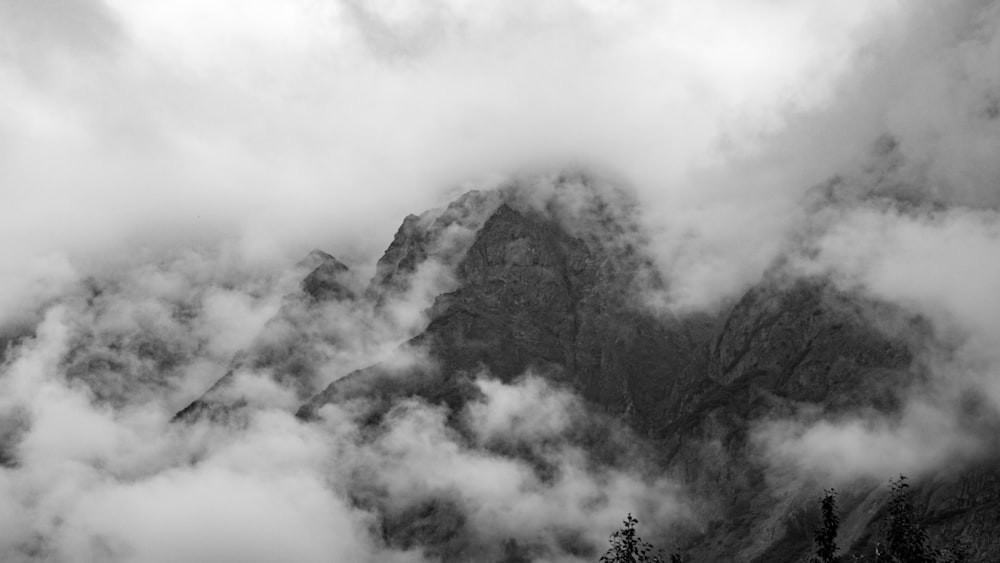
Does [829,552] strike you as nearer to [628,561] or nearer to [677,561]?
[677,561]

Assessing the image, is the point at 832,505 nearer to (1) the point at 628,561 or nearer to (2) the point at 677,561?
(2) the point at 677,561

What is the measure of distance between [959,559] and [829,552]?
21907 mm

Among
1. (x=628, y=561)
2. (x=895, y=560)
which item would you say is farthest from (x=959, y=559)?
(x=628, y=561)

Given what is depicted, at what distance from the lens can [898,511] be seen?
11900cm

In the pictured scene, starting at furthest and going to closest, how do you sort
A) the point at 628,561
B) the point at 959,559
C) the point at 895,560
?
the point at 959,559 < the point at 895,560 < the point at 628,561

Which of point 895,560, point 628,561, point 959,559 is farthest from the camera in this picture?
point 959,559

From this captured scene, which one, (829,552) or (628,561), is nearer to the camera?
(628,561)

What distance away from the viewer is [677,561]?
123250mm

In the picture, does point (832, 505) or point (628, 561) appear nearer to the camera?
point (628, 561)

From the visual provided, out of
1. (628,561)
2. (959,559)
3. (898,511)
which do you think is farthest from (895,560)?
(628,561)

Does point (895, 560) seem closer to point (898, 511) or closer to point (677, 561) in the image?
point (898, 511)

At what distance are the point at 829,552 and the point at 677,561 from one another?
15502 mm

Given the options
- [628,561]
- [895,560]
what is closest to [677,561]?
[628,561]

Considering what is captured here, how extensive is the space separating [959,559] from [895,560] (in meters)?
17.3
